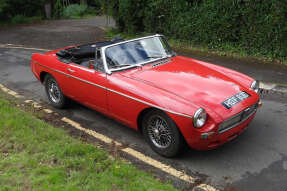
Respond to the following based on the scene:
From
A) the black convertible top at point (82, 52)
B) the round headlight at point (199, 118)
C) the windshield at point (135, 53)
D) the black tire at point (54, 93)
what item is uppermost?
the windshield at point (135, 53)

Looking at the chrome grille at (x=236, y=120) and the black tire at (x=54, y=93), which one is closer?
the chrome grille at (x=236, y=120)

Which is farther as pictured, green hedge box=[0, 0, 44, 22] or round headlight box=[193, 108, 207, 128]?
green hedge box=[0, 0, 44, 22]

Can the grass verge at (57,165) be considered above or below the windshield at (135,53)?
below

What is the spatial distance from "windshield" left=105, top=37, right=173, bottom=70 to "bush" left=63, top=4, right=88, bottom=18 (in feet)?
75.2

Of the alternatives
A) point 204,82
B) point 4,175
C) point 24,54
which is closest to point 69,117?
point 4,175

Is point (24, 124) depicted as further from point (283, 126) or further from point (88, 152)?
point (283, 126)

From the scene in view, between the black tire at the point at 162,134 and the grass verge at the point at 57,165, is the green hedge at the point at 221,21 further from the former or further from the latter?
the grass verge at the point at 57,165

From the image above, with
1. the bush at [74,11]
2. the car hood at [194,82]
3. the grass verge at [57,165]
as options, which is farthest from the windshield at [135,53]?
the bush at [74,11]

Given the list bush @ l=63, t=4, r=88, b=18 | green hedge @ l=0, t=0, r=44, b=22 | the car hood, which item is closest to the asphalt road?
the car hood

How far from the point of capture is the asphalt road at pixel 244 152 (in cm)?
423

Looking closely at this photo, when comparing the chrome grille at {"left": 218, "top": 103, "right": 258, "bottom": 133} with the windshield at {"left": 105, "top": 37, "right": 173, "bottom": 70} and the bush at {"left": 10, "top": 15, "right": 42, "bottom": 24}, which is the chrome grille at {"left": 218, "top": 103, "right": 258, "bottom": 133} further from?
the bush at {"left": 10, "top": 15, "right": 42, "bottom": 24}

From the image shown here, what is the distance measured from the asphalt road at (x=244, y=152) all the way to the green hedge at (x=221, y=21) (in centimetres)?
315

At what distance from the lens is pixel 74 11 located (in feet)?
91.1

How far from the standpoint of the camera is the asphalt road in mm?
4230
